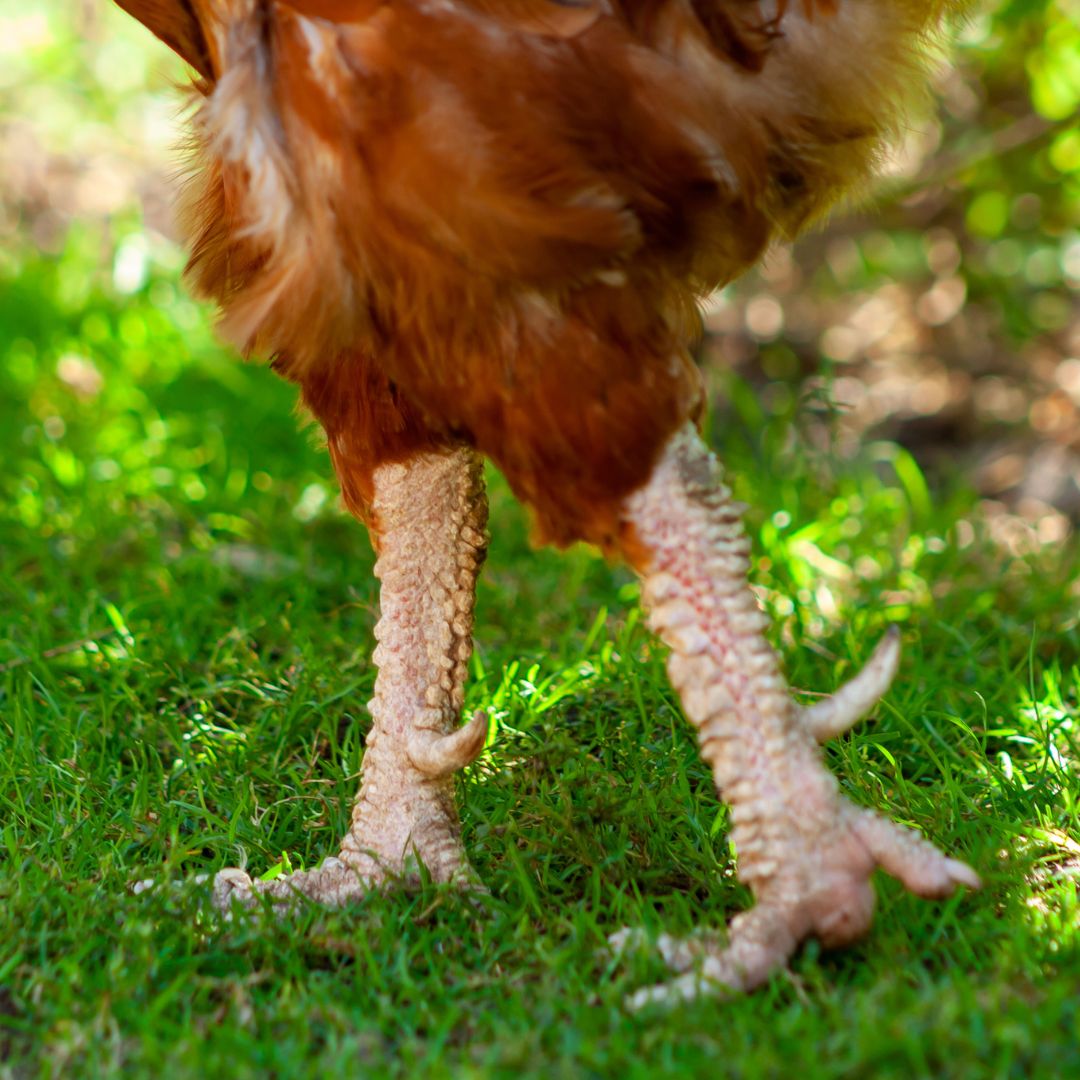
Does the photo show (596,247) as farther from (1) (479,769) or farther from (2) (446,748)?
(1) (479,769)

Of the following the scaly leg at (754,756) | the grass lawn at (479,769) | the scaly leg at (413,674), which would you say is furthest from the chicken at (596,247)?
the scaly leg at (413,674)

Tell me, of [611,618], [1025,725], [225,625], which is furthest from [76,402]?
[1025,725]

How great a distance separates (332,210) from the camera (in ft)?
6.18

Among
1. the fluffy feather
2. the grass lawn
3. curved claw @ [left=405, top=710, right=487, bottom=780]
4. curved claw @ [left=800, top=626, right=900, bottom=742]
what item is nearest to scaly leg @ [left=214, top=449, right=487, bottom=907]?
curved claw @ [left=405, top=710, right=487, bottom=780]

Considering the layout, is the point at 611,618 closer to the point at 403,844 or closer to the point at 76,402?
the point at 403,844

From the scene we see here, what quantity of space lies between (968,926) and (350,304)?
1.29 metres

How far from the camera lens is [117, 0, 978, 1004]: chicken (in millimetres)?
1818

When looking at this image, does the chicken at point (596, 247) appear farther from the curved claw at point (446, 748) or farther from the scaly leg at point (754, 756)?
the curved claw at point (446, 748)

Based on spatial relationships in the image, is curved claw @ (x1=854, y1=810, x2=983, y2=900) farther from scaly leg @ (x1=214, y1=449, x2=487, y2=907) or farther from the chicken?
scaly leg @ (x1=214, y1=449, x2=487, y2=907)

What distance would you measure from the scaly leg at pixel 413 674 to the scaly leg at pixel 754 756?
17.5 inches

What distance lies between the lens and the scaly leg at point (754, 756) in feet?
6.26

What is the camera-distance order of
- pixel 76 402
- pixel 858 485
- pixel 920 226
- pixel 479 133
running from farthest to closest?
pixel 920 226
pixel 76 402
pixel 858 485
pixel 479 133

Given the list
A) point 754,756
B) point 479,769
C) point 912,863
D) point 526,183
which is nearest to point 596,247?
point 526,183

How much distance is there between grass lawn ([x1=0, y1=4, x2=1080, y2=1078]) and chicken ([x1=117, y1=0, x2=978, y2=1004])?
7.8 inches
